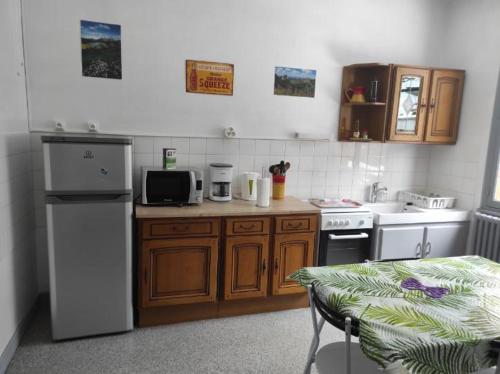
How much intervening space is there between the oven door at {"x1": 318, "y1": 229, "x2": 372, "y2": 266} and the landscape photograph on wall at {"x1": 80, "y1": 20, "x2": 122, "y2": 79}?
7.26 ft

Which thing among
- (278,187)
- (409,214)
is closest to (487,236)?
(409,214)

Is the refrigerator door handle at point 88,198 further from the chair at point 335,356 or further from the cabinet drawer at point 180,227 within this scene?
the chair at point 335,356

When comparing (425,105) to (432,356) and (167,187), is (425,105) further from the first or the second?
(432,356)

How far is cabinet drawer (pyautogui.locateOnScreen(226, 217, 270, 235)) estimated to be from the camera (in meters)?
2.83

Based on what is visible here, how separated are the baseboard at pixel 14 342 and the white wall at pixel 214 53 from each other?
4.75 feet

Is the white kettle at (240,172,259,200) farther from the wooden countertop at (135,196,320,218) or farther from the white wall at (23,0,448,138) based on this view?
the white wall at (23,0,448,138)

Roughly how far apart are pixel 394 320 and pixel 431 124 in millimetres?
2758

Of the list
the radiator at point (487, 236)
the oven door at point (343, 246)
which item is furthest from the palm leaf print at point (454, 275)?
the radiator at point (487, 236)

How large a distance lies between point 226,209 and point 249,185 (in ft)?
1.46

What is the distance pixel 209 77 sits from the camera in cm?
322

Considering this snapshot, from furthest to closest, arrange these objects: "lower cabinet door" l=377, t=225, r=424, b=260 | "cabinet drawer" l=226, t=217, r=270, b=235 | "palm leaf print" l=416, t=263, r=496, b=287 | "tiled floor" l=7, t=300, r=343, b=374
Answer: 1. "lower cabinet door" l=377, t=225, r=424, b=260
2. "cabinet drawer" l=226, t=217, r=270, b=235
3. "tiled floor" l=7, t=300, r=343, b=374
4. "palm leaf print" l=416, t=263, r=496, b=287

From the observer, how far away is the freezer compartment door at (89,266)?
8.04 ft

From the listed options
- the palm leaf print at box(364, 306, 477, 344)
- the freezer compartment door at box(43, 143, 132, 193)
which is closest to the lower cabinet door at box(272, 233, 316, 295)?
the freezer compartment door at box(43, 143, 132, 193)

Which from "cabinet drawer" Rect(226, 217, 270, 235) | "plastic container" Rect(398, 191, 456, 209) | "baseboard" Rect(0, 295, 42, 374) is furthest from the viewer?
"plastic container" Rect(398, 191, 456, 209)
